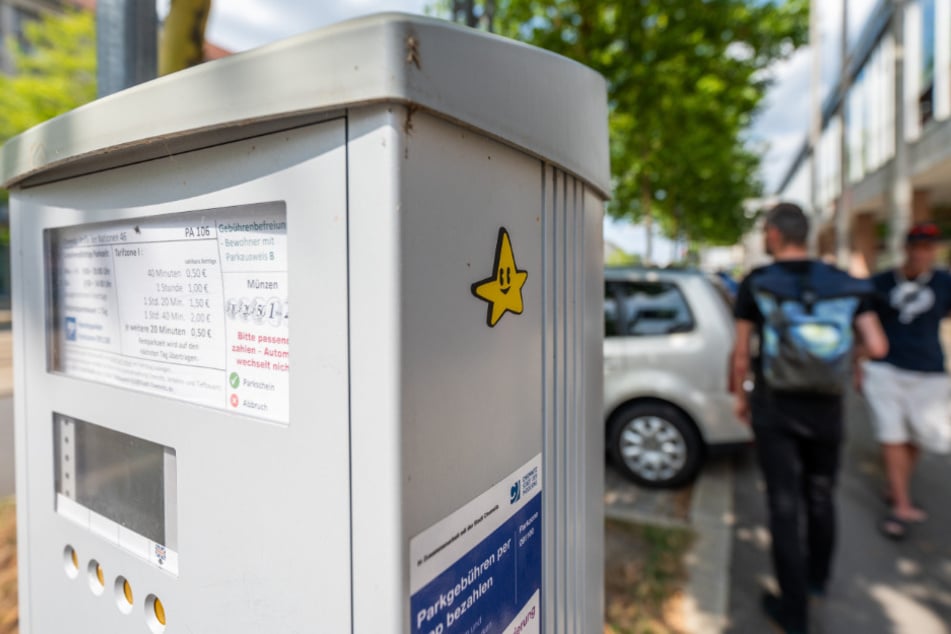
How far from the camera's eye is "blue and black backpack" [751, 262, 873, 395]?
7.72ft

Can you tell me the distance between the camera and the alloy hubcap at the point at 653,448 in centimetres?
437

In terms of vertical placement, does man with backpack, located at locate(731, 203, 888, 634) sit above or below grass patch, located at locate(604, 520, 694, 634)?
above

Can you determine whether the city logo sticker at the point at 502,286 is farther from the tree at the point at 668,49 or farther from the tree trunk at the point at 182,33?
the tree at the point at 668,49

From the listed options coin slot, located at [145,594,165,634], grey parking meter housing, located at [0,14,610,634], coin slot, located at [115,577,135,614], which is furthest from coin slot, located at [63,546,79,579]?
coin slot, located at [145,594,165,634]

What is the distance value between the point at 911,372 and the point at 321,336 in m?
4.19

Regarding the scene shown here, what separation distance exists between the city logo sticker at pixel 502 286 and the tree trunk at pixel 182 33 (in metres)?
1.76

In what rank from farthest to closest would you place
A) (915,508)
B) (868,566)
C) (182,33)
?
(915,508)
(868,566)
(182,33)

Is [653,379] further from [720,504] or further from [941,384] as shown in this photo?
[941,384]

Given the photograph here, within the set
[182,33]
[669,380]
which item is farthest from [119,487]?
[669,380]

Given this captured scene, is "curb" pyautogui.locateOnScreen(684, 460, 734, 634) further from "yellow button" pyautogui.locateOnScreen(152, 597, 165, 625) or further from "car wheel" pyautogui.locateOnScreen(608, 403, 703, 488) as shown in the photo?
"yellow button" pyautogui.locateOnScreen(152, 597, 165, 625)

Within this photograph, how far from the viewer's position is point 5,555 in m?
2.87

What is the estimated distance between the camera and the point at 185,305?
931 millimetres

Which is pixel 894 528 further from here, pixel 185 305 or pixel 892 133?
pixel 892 133

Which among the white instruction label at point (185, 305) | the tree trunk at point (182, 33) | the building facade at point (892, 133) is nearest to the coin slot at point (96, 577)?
the white instruction label at point (185, 305)
